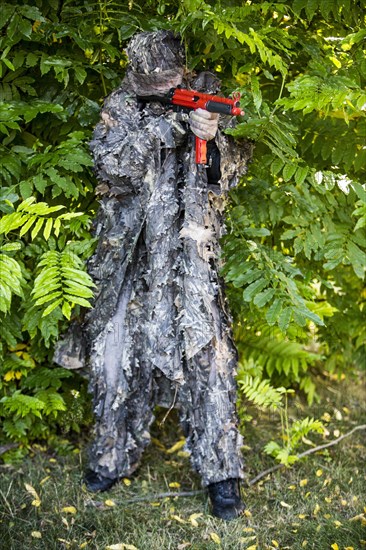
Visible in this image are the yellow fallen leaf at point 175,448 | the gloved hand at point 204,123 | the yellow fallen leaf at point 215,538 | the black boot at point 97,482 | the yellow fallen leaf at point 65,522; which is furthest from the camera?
the yellow fallen leaf at point 175,448

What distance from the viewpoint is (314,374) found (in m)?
4.88

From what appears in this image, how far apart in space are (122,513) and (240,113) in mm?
1941

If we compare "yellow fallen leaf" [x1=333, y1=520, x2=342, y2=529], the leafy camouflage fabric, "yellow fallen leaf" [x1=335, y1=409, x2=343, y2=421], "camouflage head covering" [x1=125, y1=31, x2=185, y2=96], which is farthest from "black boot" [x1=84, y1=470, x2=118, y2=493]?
"camouflage head covering" [x1=125, y1=31, x2=185, y2=96]

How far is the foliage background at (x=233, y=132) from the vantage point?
2.82 m

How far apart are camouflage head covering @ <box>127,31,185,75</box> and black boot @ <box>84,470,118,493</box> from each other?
2.00 metres

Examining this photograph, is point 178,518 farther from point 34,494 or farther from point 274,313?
point 274,313

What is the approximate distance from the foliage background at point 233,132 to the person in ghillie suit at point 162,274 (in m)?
0.13

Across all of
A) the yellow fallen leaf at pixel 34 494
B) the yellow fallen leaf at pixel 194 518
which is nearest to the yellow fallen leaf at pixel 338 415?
the yellow fallen leaf at pixel 194 518

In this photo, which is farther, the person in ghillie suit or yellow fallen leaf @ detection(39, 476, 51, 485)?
yellow fallen leaf @ detection(39, 476, 51, 485)

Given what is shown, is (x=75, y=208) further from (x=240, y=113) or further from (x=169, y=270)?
(x=240, y=113)

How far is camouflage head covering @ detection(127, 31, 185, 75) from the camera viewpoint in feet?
9.11

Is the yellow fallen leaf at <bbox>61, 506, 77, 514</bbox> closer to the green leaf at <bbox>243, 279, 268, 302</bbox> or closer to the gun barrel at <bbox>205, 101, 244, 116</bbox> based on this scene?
the green leaf at <bbox>243, 279, 268, 302</bbox>

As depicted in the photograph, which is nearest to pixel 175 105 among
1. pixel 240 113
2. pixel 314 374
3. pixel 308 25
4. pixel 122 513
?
pixel 240 113

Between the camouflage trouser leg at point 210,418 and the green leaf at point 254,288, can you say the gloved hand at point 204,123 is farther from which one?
the camouflage trouser leg at point 210,418
